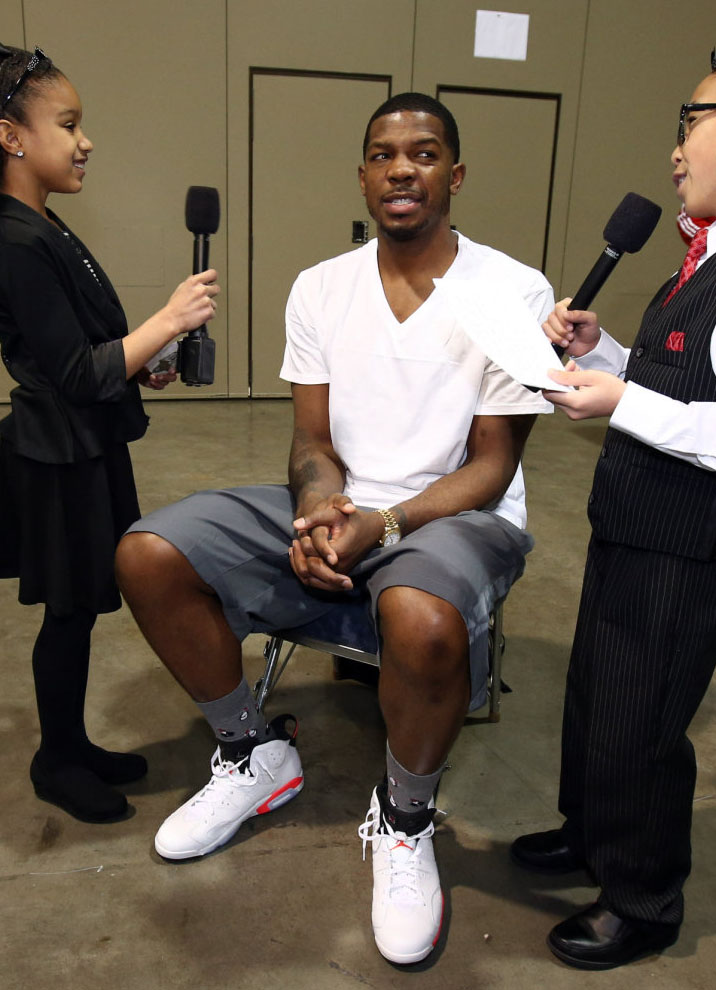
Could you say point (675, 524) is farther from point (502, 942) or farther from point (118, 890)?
point (118, 890)

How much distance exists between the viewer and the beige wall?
530 cm

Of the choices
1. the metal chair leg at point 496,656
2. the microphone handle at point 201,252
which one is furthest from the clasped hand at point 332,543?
the microphone handle at point 201,252

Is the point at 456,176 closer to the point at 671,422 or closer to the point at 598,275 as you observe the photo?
the point at 598,275

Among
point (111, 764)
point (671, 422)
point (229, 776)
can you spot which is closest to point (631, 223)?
point (671, 422)

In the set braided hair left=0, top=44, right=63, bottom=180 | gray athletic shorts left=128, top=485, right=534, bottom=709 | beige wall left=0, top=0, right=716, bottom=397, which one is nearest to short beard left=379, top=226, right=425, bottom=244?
gray athletic shorts left=128, top=485, right=534, bottom=709

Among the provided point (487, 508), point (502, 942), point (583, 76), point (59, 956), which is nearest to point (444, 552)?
point (487, 508)

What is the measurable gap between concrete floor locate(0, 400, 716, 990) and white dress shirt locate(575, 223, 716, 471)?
0.91 metres

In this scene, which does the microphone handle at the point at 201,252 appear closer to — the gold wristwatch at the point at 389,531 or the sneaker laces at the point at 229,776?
the gold wristwatch at the point at 389,531

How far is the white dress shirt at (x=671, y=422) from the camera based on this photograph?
1269mm

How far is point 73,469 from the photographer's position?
5.63 ft

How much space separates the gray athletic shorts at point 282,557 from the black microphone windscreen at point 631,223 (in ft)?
1.95

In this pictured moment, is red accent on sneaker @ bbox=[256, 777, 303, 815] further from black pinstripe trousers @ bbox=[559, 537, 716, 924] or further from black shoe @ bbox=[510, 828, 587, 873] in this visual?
black pinstripe trousers @ bbox=[559, 537, 716, 924]

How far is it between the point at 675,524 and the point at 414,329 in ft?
2.53

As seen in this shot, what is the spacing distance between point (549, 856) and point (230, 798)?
25.5 inches
